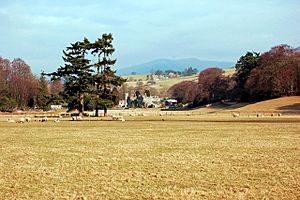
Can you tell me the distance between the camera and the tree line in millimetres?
76125

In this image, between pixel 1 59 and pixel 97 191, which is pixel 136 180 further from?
pixel 1 59

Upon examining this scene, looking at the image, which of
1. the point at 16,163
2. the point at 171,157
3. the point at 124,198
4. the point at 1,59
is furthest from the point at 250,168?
the point at 1,59

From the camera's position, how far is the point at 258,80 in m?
79.6

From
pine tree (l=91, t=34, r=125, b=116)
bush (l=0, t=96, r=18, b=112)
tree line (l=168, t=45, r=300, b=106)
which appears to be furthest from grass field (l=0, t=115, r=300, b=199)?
tree line (l=168, t=45, r=300, b=106)

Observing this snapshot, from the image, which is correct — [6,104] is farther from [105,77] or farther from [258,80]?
[258,80]

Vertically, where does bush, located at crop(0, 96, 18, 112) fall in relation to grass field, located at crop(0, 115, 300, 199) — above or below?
above

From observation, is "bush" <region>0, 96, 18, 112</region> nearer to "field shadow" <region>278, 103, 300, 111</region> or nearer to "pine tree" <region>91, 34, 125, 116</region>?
"pine tree" <region>91, 34, 125, 116</region>

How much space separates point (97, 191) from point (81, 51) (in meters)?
47.2

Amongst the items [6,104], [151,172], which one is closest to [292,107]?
[6,104]

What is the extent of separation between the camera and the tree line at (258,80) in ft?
250

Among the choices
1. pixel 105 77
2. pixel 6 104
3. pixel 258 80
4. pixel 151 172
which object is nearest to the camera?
pixel 151 172

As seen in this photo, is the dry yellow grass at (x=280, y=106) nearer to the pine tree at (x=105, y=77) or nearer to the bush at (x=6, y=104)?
the pine tree at (x=105, y=77)

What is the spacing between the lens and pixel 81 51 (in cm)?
5431

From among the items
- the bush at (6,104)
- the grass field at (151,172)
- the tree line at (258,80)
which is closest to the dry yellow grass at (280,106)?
the tree line at (258,80)
